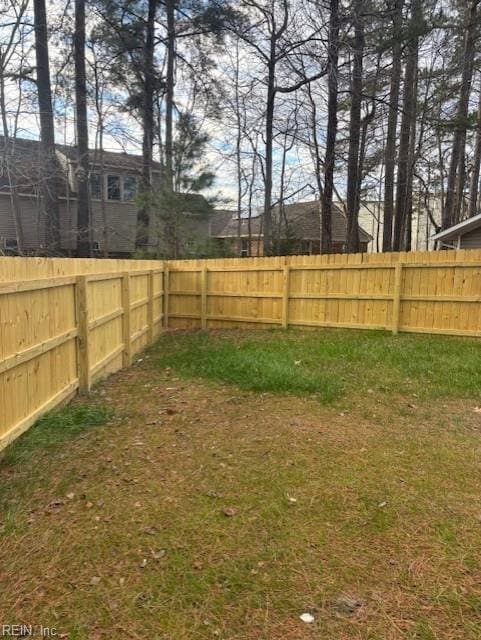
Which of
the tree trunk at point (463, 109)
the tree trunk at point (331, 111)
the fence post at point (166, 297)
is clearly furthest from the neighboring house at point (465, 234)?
the fence post at point (166, 297)

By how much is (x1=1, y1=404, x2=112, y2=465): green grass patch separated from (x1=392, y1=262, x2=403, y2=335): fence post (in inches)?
212

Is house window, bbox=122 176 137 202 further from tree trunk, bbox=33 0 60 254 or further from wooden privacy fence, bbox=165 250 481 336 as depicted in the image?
wooden privacy fence, bbox=165 250 481 336

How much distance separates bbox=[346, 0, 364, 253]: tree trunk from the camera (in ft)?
37.7

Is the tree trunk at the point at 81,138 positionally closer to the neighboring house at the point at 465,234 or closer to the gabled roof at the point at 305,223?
the gabled roof at the point at 305,223

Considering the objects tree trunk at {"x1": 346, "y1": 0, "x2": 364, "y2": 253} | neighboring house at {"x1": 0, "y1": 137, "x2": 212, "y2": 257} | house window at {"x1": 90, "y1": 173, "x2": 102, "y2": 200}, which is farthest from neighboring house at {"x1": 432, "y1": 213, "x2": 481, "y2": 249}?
house window at {"x1": 90, "y1": 173, "x2": 102, "y2": 200}

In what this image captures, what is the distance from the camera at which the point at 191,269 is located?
9.54 meters

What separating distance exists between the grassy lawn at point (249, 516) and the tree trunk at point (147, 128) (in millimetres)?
10409

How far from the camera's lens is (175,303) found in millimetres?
9789

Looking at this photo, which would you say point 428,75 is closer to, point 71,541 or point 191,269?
point 191,269

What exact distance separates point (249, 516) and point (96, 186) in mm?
18451

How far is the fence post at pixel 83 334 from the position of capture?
432 cm

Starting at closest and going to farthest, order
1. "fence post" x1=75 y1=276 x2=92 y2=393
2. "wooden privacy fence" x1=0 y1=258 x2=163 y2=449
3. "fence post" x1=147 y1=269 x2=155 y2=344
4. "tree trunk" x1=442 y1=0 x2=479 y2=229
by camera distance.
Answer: "wooden privacy fence" x1=0 y1=258 x2=163 y2=449 → "fence post" x1=75 y1=276 x2=92 y2=393 → "fence post" x1=147 y1=269 x2=155 y2=344 → "tree trunk" x1=442 y1=0 x2=479 y2=229

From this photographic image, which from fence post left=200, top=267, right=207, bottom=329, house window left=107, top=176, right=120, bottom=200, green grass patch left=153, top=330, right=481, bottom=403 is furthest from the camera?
house window left=107, top=176, right=120, bottom=200

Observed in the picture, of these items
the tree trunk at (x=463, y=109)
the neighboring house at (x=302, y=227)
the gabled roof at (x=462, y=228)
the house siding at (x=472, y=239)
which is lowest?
the house siding at (x=472, y=239)
